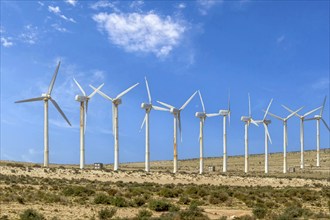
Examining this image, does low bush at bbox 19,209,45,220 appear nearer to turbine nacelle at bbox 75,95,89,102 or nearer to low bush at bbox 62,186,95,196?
low bush at bbox 62,186,95,196

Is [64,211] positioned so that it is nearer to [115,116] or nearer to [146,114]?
[115,116]

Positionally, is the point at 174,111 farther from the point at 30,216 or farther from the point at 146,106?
the point at 30,216

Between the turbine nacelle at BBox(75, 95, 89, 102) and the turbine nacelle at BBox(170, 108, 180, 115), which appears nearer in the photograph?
the turbine nacelle at BBox(75, 95, 89, 102)

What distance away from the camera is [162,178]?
8656 centimetres

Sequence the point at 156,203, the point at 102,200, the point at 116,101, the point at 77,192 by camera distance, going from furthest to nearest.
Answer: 1. the point at 116,101
2. the point at 77,192
3. the point at 102,200
4. the point at 156,203

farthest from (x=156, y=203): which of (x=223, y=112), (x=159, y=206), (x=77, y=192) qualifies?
(x=223, y=112)

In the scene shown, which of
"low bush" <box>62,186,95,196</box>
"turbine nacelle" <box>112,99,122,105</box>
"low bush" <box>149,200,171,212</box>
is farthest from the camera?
"turbine nacelle" <box>112,99,122,105</box>

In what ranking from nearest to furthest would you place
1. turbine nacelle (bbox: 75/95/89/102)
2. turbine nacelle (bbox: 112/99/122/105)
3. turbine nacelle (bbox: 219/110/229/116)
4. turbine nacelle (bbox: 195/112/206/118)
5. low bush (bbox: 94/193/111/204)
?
low bush (bbox: 94/193/111/204) < turbine nacelle (bbox: 75/95/89/102) < turbine nacelle (bbox: 112/99/122/105) < turbine nacelle (bbox: 195/112/206/118) < turbine nacelle (bbox: 219/110/229/116)

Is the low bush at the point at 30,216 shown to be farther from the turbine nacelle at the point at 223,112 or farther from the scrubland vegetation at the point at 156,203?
the turbine nacelle at the point at 223,112

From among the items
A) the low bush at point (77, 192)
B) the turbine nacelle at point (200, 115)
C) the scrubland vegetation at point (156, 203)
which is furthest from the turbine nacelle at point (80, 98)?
the low bush at point (77, 192)

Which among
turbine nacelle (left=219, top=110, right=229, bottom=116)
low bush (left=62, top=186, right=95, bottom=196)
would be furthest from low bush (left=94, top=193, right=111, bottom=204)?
turbine nacelle (left=219, top=110, right=229, bottom=116)

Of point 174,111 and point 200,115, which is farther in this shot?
point 200,115

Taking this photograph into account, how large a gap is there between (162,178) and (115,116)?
20.0m

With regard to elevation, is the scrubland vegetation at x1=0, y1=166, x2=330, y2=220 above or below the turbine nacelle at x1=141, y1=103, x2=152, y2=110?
below
